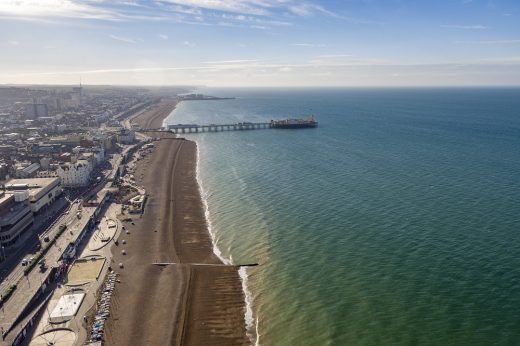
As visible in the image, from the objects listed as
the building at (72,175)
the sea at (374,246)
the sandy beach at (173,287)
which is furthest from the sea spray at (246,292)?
the building at (72,175)

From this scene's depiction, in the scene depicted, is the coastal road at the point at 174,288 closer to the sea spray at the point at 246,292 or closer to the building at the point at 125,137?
the sea spray at the point at 246,292

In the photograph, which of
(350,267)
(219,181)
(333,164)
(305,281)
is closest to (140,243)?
(305,281)

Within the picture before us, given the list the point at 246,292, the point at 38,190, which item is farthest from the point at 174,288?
the point at 38,190

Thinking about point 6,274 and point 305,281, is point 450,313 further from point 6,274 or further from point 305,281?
point 6,274

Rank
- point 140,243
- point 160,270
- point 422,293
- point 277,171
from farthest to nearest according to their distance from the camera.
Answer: point 277,171 < point 140,243 < point 160,270 < point 422,293

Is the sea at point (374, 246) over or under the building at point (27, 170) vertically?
under

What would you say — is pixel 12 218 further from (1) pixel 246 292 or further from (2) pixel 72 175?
(1) pixel 246 292
